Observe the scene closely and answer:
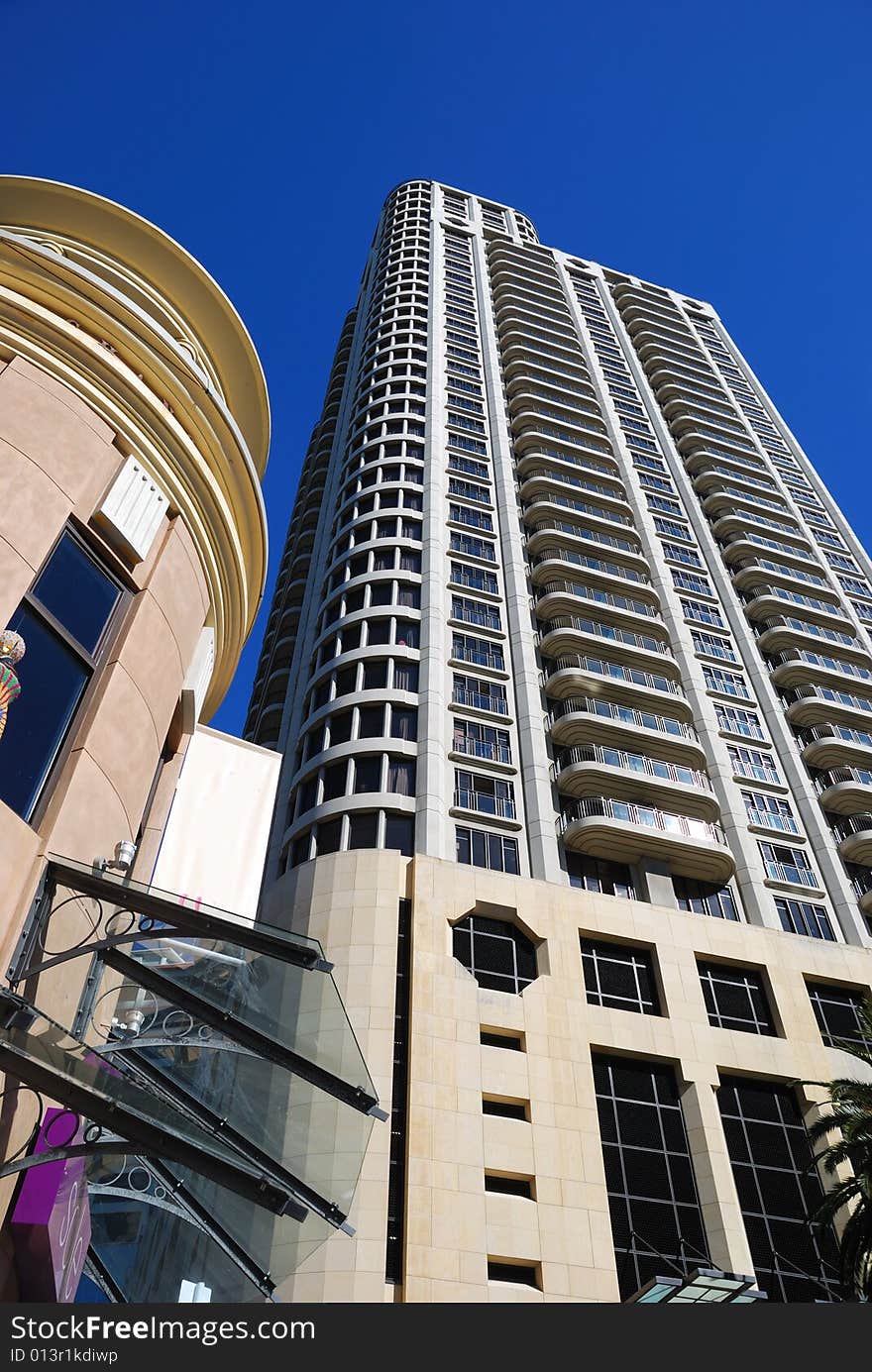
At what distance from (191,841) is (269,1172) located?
6658mm

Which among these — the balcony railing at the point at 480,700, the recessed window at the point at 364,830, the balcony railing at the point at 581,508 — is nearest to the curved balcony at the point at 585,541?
the balcony railing at the point at 581,508

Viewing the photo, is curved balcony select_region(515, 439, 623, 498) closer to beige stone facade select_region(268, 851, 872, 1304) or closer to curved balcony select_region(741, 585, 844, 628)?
curved balcony select_region(741, 585, 844, 628)

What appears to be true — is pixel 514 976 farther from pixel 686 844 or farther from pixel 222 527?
pixel 222 527

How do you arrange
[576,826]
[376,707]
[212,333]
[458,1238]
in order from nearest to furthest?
[212,333], [458,1238], [576,826], [376,707]

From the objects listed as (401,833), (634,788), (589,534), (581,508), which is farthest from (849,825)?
(581,508)

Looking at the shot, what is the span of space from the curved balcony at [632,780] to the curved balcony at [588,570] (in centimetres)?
1113

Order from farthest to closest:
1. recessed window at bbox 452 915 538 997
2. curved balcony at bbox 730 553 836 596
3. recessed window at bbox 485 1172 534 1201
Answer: curved balcony at bbox 730 553 836 596, recessed window at bbox 452 915 538 997, recessed window at bbox 485 1172 534 1201

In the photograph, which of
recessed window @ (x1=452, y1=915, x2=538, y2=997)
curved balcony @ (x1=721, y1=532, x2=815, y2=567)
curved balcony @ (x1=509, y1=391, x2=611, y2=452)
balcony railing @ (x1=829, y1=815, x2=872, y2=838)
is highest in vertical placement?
curved balcony @ (x1=509, y1=391, x2=611, y2=452)

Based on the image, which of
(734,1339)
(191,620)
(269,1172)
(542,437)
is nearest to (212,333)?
(191,620)

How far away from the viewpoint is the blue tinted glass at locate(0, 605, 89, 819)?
9.67m

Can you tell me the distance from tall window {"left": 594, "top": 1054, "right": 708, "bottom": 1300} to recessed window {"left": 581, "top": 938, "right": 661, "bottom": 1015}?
2126 millimetres

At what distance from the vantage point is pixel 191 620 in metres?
13.3

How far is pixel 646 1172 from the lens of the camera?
29.8 metres

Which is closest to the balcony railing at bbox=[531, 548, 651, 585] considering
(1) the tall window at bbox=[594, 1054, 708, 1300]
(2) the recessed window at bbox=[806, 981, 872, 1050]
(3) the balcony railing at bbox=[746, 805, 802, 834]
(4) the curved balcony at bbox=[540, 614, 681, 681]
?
(4) the curved balcony at bbox=[540, 614, 681, 681]
